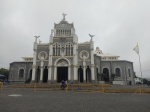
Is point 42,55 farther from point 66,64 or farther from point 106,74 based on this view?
point 106,74

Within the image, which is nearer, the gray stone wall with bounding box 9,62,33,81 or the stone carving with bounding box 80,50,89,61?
the stone carving with bounding box 80,50,89,61

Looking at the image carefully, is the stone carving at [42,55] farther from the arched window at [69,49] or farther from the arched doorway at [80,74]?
the arched doorway at [80,74]

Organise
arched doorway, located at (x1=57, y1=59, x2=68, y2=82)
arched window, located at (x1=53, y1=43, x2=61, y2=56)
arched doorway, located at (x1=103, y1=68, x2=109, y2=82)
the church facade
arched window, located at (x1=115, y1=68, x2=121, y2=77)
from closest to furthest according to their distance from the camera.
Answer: the church facade
arched window, located at (x1=53, y1=43, x2=61, y2=56)
arched doorway, located at (x1=57, y1=59, x2=68, y2=82)
arched doorway, located at (x1=103, y1=68, x2=109, y2=82)
arched window, located at (x1=115, y1=68, x2=121, y2=77)

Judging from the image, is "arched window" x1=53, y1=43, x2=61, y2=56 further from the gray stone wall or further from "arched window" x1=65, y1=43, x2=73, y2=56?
the gray stone wall

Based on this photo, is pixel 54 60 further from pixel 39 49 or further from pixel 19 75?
pixel 19 75

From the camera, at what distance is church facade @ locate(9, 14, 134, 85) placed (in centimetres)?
4181

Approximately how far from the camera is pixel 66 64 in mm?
42219

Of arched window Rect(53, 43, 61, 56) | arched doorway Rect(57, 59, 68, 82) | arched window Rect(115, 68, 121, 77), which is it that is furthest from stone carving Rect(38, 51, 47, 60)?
arched window Rect(115, 68, 121, 77)

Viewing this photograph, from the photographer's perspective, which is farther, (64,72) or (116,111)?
(64,72)

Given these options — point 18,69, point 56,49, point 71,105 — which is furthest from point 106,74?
point 71,105

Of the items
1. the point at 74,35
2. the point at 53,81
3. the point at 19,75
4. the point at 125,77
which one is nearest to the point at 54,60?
the point at 53,81

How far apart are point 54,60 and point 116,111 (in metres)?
35.5

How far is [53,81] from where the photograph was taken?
4056 centimetres

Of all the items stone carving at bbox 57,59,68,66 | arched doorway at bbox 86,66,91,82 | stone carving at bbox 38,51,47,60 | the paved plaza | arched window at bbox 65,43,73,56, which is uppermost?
arched window at bbox 65,43,73,56
